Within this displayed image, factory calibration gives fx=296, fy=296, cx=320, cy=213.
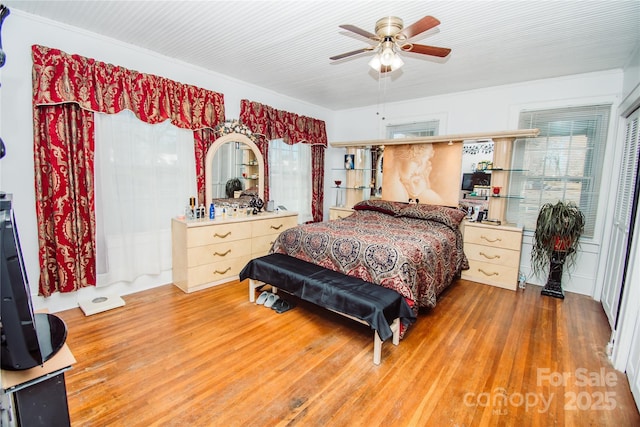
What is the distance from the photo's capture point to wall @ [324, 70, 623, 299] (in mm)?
3367

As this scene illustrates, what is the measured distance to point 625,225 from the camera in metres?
2.71

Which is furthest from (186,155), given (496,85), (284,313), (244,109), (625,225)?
(625,225)

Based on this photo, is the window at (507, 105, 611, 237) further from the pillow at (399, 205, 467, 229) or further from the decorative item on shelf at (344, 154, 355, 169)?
the decorative item on shelf at (344, 154, 355, 169)

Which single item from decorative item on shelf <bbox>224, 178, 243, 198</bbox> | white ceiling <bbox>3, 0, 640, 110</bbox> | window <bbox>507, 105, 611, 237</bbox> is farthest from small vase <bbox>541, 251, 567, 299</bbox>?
decorative item on shelf <bbox>224, 178, 243, 198</bbox>

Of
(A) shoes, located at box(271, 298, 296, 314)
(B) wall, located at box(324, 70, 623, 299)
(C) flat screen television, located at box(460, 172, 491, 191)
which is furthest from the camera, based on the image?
(C) flat screen television, located at box(460, 172, 491, 191)

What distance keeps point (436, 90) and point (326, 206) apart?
2.69 m

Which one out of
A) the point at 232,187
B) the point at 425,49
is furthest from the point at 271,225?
the point at 425,49

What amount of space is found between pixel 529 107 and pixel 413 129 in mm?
1540

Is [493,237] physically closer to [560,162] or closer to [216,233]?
[560,162]

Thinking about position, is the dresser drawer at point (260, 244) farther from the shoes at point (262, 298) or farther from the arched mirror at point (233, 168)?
the shoes at point (262, 298)

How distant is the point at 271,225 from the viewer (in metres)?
4.09

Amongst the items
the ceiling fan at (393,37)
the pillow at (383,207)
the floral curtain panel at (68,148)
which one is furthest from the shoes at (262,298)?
the ceiling fan at (393,37)

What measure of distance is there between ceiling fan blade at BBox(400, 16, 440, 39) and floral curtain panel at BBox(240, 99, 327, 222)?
261 centimetres

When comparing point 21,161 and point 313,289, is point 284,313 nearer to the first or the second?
point 313,289
